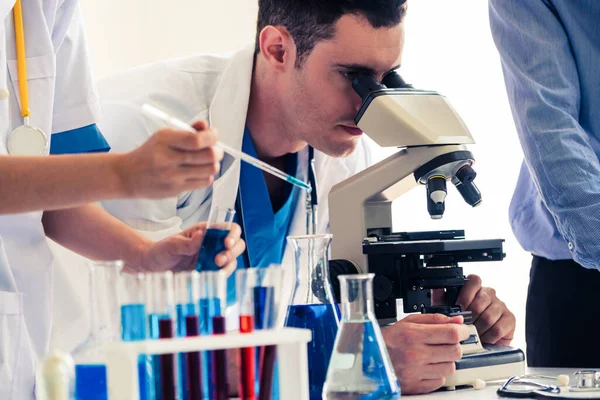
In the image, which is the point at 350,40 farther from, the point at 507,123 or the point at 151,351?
the point at 507,123

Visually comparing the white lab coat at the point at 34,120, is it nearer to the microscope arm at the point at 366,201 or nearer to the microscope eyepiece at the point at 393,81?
the microscope arm at the point at 366,201

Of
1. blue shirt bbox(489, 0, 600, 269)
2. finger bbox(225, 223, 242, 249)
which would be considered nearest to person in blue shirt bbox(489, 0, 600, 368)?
blue shirt bbox(489, 0, 600, 269)

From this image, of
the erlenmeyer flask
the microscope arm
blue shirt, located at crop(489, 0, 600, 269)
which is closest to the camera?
the erlenmeyer flask

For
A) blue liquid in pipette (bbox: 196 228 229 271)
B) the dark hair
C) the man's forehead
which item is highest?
the dark hair

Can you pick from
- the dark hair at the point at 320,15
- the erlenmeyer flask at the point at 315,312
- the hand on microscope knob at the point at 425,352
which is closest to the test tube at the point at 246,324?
the erlenmeyer flask at the point at 315,312

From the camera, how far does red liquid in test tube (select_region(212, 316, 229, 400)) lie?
83 cm

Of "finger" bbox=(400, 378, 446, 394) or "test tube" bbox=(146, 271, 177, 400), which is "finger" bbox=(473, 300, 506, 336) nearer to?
"finger" bbox=(400, 378, 446, 394)

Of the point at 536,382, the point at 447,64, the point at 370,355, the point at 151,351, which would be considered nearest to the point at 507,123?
the point at 447,64

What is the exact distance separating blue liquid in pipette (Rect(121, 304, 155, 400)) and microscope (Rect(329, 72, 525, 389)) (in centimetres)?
64

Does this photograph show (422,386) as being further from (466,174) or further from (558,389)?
(466,174)

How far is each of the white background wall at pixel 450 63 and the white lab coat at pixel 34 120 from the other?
5.61ft

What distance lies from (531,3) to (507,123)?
4.36 ft

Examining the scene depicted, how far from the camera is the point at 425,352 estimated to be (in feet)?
4.28

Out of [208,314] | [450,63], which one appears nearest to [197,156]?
[208,314]
